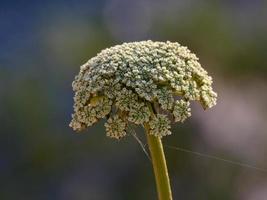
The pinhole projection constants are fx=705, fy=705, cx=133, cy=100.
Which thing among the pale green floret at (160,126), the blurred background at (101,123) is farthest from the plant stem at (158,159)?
the blurred background at (101,123)

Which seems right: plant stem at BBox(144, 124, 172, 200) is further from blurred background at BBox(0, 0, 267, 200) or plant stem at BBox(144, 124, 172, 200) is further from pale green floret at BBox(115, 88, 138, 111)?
blurred background at BBox(0, 0, 267, 200)

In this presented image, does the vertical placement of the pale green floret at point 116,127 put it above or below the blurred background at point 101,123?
below

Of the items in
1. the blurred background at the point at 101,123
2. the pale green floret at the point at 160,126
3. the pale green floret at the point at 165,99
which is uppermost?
the blurred background at the point at 101,123

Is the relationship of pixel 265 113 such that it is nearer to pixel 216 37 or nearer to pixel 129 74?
pixel 216 37

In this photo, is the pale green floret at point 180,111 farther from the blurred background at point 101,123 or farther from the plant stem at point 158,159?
the blurred background at point 101,123

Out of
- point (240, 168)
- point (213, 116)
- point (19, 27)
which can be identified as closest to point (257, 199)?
point (240, 168)

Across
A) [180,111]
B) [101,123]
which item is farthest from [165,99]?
[101,123]
